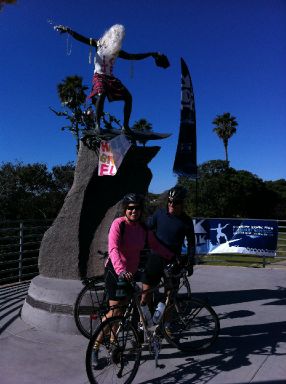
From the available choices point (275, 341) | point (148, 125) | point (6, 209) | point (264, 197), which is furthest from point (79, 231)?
point (264, 197)

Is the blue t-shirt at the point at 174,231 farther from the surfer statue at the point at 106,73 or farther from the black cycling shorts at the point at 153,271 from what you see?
the surfer statue at the point at 106,73

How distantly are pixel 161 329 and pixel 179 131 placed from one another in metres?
5.49

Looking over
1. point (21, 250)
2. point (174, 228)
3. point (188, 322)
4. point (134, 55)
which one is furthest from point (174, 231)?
point (21, 250)

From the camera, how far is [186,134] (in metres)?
8.92

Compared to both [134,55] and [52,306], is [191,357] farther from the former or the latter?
[134,55]

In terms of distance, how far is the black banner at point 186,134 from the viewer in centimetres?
886

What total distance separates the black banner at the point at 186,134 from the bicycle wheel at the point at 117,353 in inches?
226

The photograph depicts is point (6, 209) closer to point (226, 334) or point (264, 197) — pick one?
point (226, 334)

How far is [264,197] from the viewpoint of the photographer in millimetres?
41719

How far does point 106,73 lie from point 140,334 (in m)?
4.10

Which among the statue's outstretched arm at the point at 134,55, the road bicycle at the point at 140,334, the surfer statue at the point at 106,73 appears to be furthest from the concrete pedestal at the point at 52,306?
the statue's outstretched arm at the point at 134,55

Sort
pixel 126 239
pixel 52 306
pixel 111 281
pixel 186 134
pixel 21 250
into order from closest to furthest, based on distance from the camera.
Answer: pixel 126 239 → pixel 111 281 → pixel 52 306 → pixel 186 134 → pixel 21 250

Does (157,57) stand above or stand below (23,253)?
above

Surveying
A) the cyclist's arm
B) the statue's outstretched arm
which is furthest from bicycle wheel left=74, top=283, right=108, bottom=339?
the statue's outstretched arm
